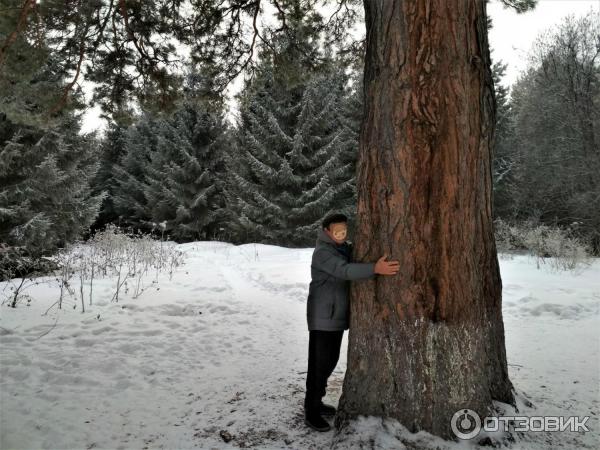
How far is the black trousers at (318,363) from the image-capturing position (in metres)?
3.00

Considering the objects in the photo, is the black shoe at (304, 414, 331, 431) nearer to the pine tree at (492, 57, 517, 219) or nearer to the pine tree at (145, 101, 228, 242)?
the pine tree at (145, 101, 228, 242)

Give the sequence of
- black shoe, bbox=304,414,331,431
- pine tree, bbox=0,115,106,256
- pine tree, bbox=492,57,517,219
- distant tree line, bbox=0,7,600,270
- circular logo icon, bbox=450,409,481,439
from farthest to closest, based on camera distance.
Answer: pine tree, bbox=492,57,517,219 → distant tree line, bbox=0,7,600,270 → pine tree, bbox=0,115,106,256 → black shoe, bbox=304,414,331,431 → circular logo icon, bbox=450,409,481,439

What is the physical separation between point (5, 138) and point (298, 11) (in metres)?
10.6

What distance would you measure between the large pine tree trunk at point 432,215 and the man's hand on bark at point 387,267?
4 cm

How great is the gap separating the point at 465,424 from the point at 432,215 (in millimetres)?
1412

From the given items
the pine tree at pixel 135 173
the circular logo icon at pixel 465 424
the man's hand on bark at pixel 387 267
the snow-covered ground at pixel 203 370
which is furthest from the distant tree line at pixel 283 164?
the circular logo icon at pixel 465 424

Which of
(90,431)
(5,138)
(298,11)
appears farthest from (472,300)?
(5,138)

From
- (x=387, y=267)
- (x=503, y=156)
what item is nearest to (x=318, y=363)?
(x=387, y=267)

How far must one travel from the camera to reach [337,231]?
120 inches

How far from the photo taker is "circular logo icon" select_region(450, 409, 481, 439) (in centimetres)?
258

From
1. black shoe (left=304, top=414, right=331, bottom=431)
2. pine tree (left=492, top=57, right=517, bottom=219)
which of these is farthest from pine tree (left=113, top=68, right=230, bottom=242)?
black shoe (left=304, top=414, right=331, bottom=431)

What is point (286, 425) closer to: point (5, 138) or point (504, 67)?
point (5, 138)

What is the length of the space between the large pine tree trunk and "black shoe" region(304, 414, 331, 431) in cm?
20

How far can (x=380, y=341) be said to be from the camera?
276 cm
